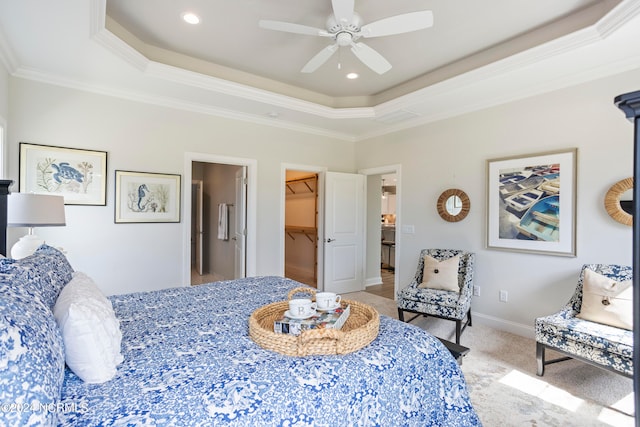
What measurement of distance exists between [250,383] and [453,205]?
358cm

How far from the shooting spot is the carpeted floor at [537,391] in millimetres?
2006

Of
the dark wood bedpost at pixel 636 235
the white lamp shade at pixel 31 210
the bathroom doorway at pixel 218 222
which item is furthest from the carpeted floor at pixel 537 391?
the white lamp shade at pixel 31 210

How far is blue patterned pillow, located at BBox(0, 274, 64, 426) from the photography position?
2.32ft

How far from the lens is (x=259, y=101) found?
3768mm

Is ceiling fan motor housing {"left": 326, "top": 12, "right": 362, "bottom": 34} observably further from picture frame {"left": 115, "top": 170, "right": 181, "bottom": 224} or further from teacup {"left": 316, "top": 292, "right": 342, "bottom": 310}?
picture frame {"left": 115, "top": 170, "right": 181, "bottom": 224}

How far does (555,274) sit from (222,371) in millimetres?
3369

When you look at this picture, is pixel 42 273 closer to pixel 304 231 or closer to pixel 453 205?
pixel 453 205

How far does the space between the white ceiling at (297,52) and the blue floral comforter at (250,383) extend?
2.25 metres

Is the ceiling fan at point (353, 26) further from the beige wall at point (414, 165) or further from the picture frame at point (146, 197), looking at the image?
the picture frame at point (146, 197)

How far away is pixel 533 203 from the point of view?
331 cm

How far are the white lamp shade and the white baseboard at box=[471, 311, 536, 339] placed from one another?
4262 mm

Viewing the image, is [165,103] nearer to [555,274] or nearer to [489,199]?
[489,199]

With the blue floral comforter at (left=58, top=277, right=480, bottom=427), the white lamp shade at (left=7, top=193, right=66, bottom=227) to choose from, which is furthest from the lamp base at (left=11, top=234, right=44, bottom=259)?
the blue floral comforter at (left=58, top=277, right=480, bottom=427)

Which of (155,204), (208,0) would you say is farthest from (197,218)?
(208,0)
